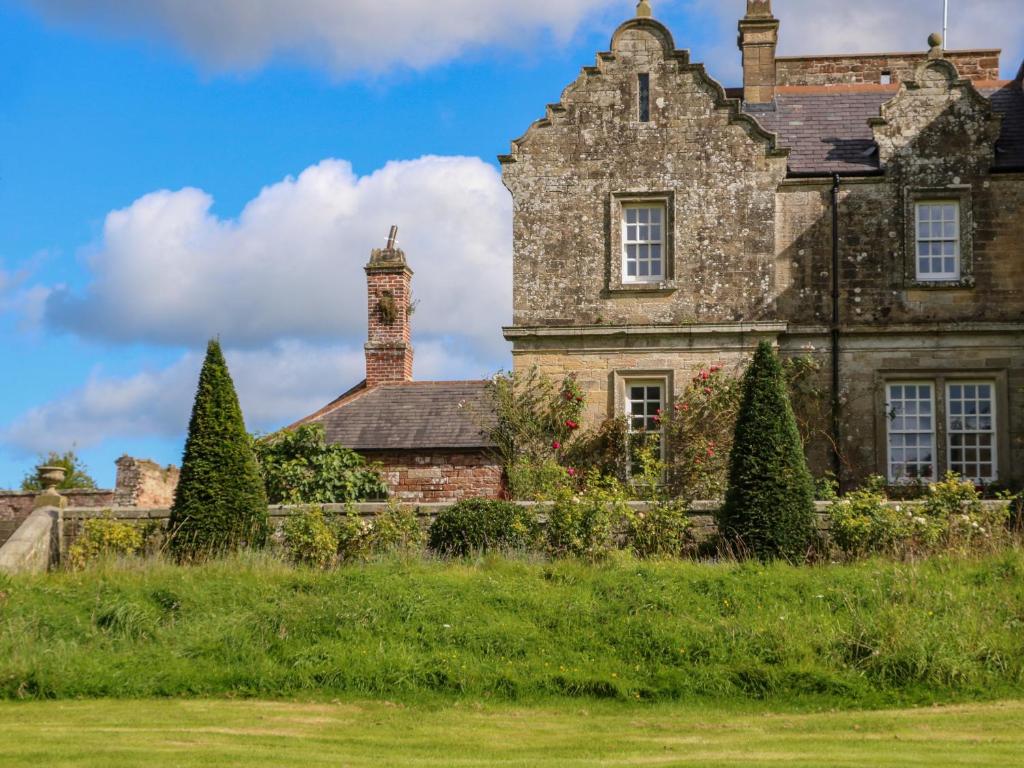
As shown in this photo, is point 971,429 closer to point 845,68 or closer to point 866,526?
point 866,526

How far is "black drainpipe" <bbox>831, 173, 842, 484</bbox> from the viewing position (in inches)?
965

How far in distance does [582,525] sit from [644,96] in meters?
9.50

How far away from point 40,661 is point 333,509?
21.2ft

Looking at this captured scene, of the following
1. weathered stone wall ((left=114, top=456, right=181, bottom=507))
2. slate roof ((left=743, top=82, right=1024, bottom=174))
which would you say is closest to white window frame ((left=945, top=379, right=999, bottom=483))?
slate roof ((left=743, top=82, right=1024, bottom=174))

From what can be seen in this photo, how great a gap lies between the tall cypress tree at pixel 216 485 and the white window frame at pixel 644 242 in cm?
817

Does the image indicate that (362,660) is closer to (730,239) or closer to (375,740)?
(375,740)

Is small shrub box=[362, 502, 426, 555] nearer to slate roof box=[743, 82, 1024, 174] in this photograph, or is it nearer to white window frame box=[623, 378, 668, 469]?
white window frame box=[623, 378, 668, 469]

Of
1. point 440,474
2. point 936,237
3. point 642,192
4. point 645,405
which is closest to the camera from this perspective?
point 936,237

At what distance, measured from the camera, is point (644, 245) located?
25.5 meters

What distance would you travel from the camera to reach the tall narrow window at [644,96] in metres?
25.5

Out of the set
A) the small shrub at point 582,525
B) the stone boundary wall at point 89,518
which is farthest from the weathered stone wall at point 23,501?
the small shrub at point 582,525

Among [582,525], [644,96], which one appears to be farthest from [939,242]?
[582,525]

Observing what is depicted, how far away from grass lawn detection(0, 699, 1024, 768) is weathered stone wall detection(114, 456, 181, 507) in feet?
54.3

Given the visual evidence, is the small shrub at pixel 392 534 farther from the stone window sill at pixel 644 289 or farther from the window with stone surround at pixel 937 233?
the window with stone surround at pixel 937 233
